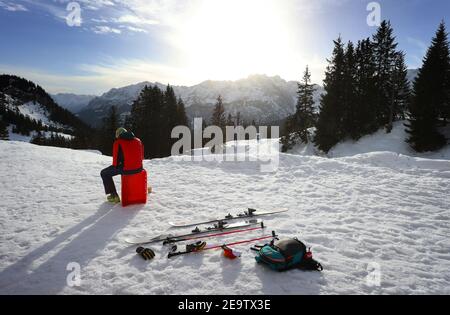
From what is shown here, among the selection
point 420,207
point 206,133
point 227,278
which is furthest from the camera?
point 206,133

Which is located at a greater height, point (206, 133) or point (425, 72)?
point (425, 72)

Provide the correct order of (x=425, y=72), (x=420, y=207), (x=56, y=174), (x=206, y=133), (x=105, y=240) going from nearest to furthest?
(x=105, y=240), (x=420, y=207), (x=56, y=174), (x=425, y=72), (x=206, y=133)

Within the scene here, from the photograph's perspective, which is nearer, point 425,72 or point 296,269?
point 296,269

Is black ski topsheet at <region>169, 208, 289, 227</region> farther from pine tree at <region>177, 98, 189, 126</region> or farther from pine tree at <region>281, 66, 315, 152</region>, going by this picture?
pine tree at <region>177, 98, 189, 126</region>

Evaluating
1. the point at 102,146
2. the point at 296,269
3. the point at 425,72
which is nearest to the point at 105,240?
the point at 296,269

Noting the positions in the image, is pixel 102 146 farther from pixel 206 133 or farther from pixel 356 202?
pixel 356 202

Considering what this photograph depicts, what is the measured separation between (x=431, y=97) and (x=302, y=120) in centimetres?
1588

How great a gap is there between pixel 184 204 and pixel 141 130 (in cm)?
3934

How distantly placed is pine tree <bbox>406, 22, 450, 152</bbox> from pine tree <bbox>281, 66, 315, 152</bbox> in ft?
44.8

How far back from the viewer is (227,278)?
4.88 metres

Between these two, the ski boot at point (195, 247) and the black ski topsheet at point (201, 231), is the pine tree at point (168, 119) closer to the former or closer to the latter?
the black ski topsheet at point (201, 231)

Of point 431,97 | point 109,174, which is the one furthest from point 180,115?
point 109,174

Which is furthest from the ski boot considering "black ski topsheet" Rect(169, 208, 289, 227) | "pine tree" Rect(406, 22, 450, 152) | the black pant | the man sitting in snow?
"pine tree" Rect(406, 22, 450, 152)

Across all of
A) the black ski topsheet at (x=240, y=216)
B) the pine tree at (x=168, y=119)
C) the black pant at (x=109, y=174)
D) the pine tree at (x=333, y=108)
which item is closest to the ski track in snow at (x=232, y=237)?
the black ski topsheet at (x=240, y=216)
